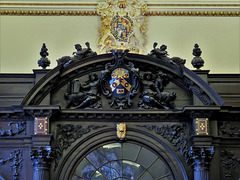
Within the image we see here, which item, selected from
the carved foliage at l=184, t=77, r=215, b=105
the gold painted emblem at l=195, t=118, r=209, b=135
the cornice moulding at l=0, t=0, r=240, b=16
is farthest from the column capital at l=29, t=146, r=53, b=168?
the cornice moulding at l=0, t=0, r=240, b=16

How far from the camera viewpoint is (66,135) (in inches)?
466

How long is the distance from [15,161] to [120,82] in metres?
2.89

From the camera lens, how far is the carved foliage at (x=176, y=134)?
38.7ft

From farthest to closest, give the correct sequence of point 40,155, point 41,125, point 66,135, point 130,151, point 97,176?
point 130,151 < point 66,135 < point 97,176 < point 41,125 < point 40,155

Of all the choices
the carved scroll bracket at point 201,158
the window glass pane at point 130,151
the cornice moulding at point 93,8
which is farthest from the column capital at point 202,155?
the cornice moulding at point 93,8

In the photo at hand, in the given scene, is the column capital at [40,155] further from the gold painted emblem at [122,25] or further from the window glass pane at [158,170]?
the gold painted emblem at [122,25]

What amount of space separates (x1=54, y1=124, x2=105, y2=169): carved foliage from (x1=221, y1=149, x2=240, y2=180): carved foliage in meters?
2.87

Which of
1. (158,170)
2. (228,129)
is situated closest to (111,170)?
(158,170)

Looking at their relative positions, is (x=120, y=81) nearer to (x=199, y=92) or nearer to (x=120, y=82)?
(x=120, y=82)

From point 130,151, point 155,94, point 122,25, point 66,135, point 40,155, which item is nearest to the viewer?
point 40,155

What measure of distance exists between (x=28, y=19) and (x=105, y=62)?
3.27m

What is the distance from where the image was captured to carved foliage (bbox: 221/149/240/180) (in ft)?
38.6

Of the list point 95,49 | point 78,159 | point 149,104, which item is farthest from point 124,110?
point 95,49

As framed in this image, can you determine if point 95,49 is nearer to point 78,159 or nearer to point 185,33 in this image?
point 185,33
